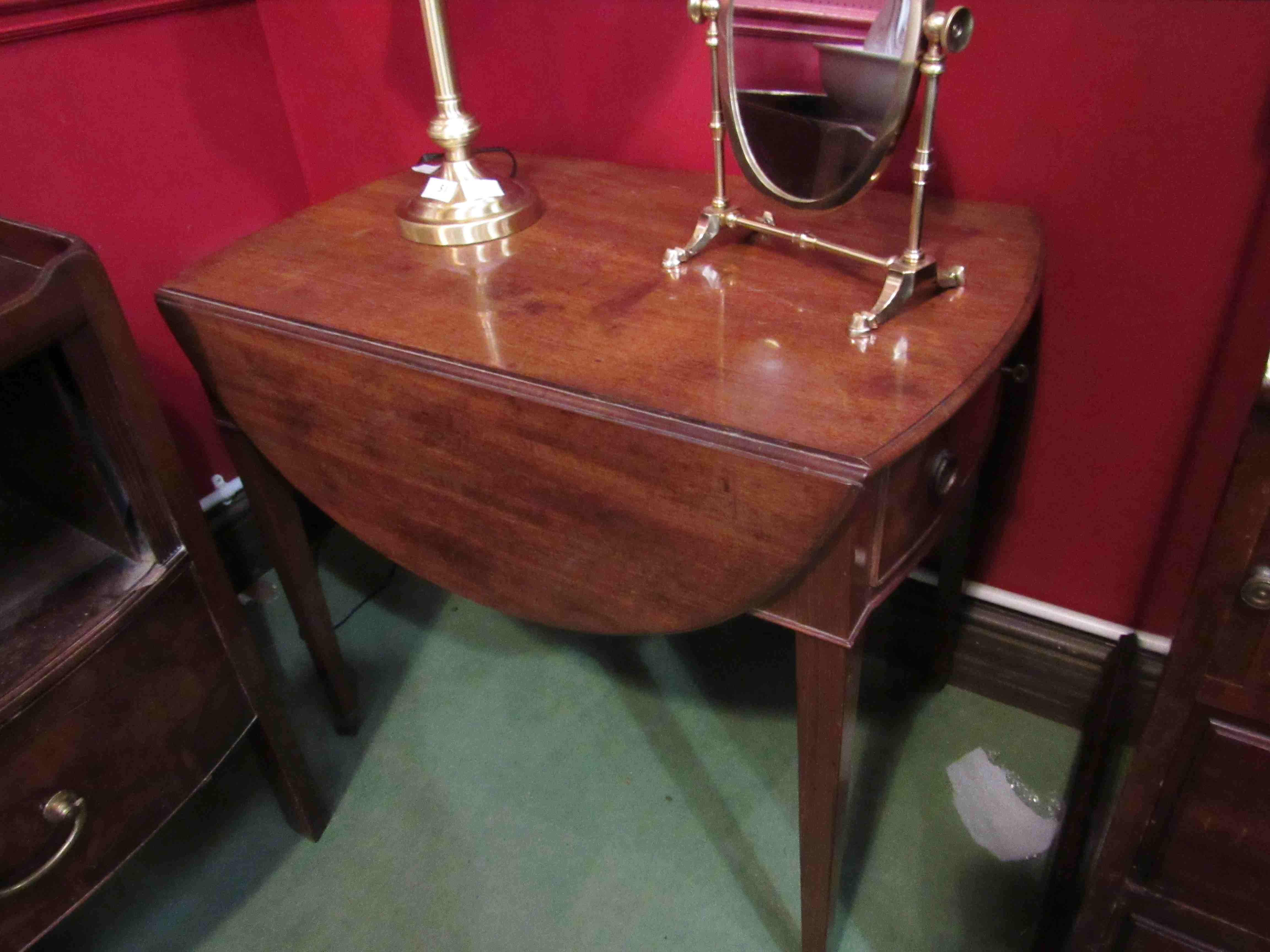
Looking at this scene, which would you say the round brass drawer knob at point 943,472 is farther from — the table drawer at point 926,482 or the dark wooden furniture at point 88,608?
the dark wooden furniture at point 88,608

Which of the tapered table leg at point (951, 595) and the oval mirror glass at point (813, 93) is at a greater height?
the oval mirror glass at point (813, 93)

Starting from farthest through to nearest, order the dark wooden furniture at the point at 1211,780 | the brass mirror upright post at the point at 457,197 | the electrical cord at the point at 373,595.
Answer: the electrical cord at the point at 373,595, the brass mirror upright post at the point at 457,197, the dark wooden furniture at the point at 1211,780

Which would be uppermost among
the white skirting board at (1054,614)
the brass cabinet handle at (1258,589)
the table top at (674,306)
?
the table top at (674,306)

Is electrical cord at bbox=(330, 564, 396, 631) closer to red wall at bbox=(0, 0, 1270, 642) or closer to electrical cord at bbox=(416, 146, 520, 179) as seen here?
red wall at bbox=(0, 0, 1270, 642)

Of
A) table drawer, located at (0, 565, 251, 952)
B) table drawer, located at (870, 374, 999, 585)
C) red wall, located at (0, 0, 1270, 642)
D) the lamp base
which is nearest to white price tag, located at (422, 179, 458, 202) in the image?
the lamp base

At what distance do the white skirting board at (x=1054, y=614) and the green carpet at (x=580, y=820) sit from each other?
0.54 ft

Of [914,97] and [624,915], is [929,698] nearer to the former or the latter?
[624,915]

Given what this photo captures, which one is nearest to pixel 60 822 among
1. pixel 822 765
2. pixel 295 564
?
pixel 295 564

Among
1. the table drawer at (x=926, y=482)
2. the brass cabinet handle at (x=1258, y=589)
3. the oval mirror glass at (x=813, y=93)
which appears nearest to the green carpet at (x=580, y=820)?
the table drawer at (x=926, y=482)

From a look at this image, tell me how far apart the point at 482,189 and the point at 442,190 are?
0.16ft

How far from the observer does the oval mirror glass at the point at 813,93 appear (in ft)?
2.52

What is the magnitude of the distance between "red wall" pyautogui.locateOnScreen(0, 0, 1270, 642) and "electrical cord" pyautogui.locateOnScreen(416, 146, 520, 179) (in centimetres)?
8

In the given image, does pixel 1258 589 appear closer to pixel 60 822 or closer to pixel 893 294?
pixel 893 294

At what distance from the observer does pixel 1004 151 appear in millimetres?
1025
